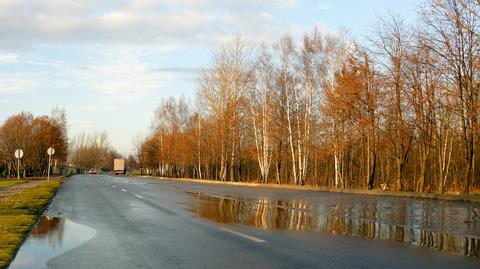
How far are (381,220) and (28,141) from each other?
218ft

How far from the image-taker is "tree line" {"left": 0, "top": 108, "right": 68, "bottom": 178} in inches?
2649

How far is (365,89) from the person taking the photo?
1178 inches

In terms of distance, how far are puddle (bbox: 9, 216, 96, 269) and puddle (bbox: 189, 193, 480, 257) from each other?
4.01m

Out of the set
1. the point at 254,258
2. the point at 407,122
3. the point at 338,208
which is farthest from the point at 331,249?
the point at 407,122

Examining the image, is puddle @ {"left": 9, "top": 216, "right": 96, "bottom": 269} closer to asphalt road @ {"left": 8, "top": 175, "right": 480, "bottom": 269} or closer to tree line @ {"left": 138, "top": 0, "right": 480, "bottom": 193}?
asphalt road @ {"left": 8, "top": 175, "right": 480, "bottom": 269}

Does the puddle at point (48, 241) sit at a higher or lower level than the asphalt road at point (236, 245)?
lower

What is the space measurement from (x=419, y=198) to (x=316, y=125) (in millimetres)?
19286

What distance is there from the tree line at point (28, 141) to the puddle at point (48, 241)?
58.5 meters

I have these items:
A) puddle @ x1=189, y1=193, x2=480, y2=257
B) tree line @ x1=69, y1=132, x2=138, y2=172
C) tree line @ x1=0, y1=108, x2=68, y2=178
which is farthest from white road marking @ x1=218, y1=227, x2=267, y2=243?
tree line @ x1=69, y1=132, x2=138, y2=172

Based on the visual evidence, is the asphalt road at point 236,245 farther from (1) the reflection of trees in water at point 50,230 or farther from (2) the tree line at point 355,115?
(2) the tree line at point 355,115

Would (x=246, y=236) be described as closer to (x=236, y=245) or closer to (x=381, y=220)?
(x=236, y=245)

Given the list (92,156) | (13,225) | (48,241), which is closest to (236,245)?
(48,241)

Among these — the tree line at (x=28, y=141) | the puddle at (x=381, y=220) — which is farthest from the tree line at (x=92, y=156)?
the puddle at (x=381, y=220)

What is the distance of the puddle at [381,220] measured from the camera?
33.5 ft
